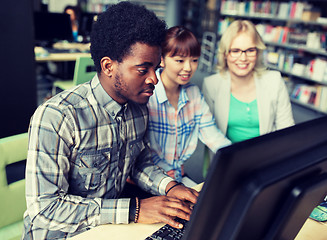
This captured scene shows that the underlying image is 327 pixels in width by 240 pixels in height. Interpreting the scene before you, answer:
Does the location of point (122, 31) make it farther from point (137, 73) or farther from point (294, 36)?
point (294, 36)

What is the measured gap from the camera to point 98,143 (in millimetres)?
1013

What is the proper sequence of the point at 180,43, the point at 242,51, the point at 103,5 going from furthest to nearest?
the point at 103,5
the point at 242,51
the point at 180,43

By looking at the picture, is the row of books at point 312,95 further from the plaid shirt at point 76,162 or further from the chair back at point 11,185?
the chair back at point 11,185

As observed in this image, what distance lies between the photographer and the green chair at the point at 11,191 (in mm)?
1097

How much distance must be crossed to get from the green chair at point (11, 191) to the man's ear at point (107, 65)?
0.42m

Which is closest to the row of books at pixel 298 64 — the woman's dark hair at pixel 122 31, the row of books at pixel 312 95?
the row of books at pixel 312 95

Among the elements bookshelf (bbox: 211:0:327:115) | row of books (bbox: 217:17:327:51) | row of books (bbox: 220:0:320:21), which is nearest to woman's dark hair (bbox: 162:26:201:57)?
bookshelf (bbox: 211:0:327:115)

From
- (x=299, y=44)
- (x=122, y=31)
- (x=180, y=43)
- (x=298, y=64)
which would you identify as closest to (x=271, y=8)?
(x=299, y=44)

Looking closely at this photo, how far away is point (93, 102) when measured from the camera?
102 cm

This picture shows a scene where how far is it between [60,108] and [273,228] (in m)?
0.69

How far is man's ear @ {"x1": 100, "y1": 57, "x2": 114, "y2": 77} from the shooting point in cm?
100

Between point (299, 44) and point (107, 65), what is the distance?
471 cm

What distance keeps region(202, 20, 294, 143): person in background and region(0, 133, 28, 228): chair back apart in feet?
3.76

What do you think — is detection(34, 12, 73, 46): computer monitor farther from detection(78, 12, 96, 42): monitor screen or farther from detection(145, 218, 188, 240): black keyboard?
detection(145, 218, 188, 240): black keyboard
